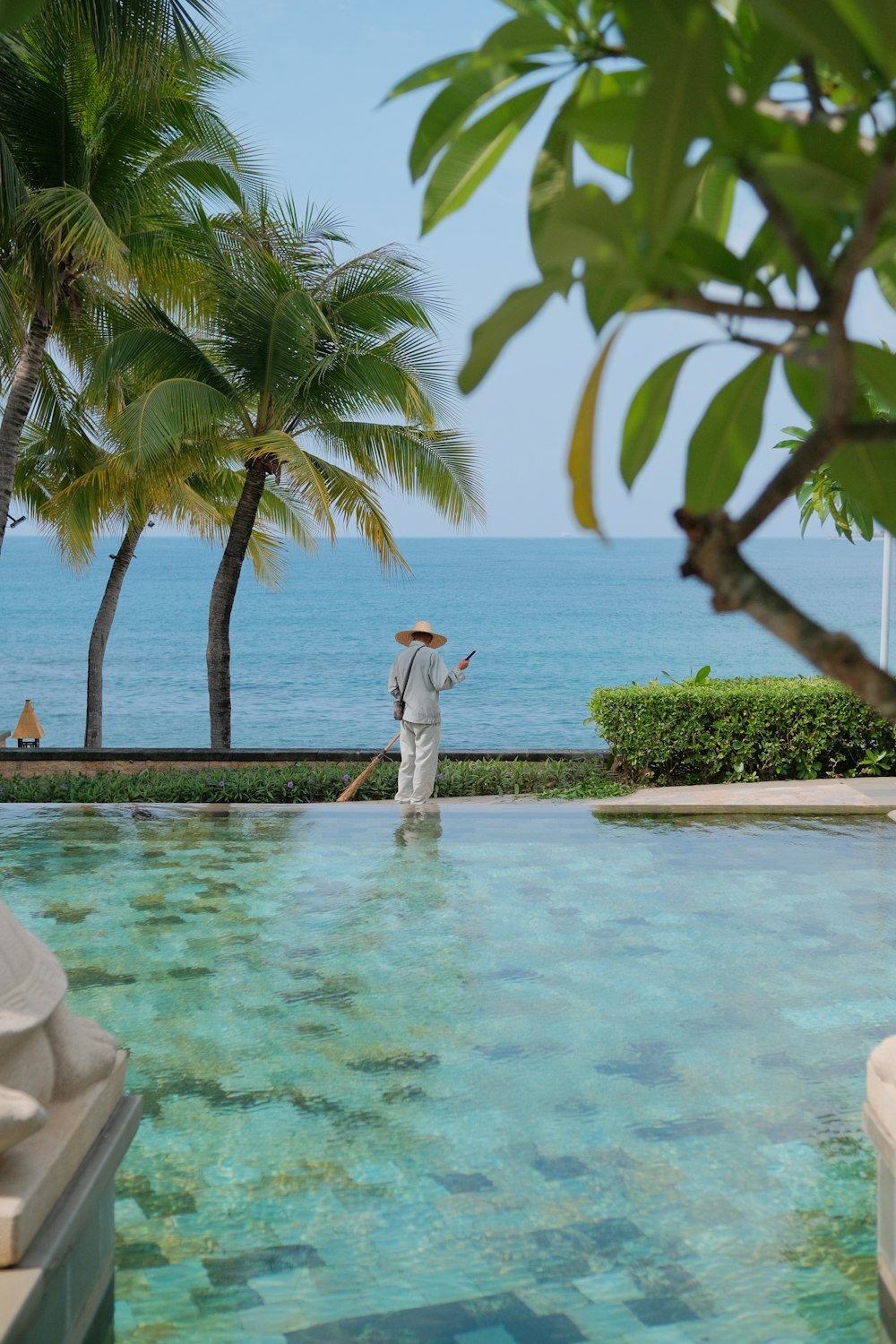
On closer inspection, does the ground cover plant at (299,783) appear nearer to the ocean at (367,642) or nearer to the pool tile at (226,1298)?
the ocean at (367,642)

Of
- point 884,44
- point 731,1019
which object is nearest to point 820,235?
point 884,44

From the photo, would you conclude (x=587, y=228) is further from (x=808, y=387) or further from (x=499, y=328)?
(x=808, y=387)

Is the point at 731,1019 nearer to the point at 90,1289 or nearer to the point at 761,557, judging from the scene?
the point at 90,1289

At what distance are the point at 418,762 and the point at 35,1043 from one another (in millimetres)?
7771

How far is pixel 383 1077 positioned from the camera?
4977 mm

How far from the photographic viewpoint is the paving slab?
991cm

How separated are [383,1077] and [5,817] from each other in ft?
19.8

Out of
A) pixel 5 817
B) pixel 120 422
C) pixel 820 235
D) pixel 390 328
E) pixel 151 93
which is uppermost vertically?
pixel 151 93

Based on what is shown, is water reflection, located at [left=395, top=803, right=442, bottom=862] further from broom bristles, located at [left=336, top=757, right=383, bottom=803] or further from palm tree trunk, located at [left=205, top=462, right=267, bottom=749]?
palm tree trunk, located at [left=205, top=462, right=267, bottom=749]

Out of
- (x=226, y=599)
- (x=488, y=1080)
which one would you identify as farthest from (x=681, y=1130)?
(x=226, y=599)

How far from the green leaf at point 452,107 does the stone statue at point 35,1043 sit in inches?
87.0

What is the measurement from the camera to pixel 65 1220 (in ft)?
8.93

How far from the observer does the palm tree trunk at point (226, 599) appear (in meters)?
14.2

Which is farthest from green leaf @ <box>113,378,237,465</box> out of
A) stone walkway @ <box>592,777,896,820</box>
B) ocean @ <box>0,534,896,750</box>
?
ocean @ <box>0,534,896,750</box>
